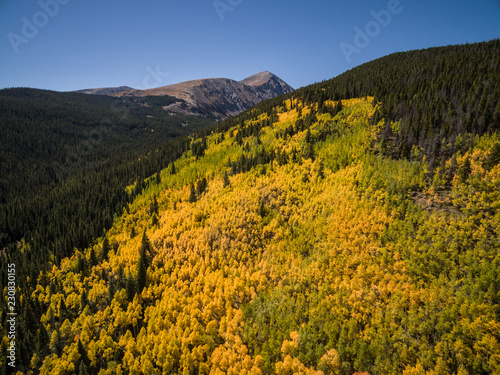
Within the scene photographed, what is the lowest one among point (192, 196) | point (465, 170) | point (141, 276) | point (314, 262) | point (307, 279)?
point (141, 276)

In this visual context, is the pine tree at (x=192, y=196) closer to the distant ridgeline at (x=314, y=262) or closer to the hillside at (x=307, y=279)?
the distant ridgeline at (x=314, y=262)

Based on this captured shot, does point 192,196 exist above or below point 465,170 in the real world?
below

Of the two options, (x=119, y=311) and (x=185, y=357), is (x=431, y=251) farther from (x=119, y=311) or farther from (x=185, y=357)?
(x=119, y=311)

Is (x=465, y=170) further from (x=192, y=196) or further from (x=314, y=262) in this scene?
(x=192, y=196)

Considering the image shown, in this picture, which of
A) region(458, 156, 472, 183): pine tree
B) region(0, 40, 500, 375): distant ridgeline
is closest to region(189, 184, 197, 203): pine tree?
region(0, 40, 500, 375): distant ridgeline

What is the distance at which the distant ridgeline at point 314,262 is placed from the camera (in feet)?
78.7

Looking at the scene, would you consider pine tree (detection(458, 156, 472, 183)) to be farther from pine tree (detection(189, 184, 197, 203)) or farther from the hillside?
pine tree (detection(189, 184, 197, 203))

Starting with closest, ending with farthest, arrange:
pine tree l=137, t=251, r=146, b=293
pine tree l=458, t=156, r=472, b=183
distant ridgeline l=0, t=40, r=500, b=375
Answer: distant ridgeline l=0, t=40, r=500, b=375 < pine tree l=458, t=156, r=472, b=183 < pine tree l=137, t=251, r=146, b=293

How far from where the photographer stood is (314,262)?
36094 millimetres

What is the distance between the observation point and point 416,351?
22.2 metres

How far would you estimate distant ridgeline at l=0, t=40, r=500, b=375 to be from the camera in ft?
78.7

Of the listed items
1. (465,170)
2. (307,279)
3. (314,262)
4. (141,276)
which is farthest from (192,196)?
(465,170)

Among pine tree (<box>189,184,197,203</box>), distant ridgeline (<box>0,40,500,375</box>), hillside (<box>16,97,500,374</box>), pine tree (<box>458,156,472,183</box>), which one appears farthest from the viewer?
pine tree (<box>189,184,197,203</box>)

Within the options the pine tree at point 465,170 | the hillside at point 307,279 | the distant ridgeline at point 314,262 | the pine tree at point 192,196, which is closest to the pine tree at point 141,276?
the hillside at point 307,279
